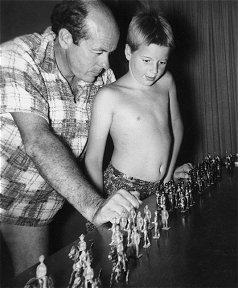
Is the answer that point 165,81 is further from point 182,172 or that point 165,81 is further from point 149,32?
point 182,172

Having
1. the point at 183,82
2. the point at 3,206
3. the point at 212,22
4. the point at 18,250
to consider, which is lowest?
the point at 18,250

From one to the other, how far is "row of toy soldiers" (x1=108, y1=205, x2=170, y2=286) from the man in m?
0.17

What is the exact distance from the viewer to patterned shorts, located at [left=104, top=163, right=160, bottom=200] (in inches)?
55.7

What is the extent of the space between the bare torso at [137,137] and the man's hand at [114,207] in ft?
2.12

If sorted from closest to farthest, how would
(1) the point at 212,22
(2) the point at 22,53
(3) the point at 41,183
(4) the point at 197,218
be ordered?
(4) the point at 197,218, (2) the point at 22,53, (3) the point at 41,183, (1) the point at 212,22

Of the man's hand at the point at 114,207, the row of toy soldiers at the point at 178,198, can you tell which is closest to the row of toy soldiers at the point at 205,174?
the row of toy soldiers at the point at 178,198

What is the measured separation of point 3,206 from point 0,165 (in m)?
0.17

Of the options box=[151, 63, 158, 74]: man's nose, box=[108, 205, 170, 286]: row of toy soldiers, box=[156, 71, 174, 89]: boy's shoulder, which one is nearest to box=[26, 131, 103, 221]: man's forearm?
box=[108, 205, 170, 286]: row of toy soldiers

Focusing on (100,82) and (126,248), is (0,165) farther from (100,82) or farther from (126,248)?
(126,248)

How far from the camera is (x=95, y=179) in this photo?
1.44 m

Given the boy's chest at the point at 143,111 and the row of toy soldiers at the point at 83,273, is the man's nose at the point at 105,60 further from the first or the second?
the row of toy soldiers at the point at 83,273

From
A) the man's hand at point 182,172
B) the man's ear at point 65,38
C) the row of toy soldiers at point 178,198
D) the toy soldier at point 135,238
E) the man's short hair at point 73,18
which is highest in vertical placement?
the man's short hair at point 73,18

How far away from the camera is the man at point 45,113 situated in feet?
3.14

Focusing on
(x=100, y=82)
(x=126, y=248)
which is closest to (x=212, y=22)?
(x=100, y=82)
